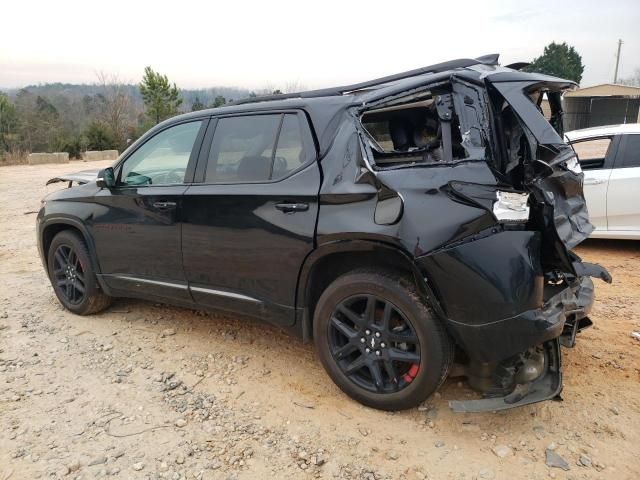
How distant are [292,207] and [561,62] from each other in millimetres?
50337

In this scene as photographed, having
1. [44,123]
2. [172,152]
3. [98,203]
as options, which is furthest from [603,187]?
[44,123]

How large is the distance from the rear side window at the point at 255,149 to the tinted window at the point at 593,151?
4.41 m

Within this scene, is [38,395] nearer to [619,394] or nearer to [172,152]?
[172,152]

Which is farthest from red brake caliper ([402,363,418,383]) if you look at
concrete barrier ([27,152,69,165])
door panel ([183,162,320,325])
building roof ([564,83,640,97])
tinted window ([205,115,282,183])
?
concrete barrier ([27,152,69,165])

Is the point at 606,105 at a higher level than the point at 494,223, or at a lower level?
higher

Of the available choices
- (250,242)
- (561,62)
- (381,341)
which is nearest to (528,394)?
(381,341)

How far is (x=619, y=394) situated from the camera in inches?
117

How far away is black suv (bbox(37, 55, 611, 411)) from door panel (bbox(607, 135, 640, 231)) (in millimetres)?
3037

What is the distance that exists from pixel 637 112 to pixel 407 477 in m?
27.5

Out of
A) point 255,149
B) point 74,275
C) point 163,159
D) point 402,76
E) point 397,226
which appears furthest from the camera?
point 74,275

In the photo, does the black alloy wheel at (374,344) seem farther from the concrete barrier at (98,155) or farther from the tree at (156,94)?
the tree at (156,94)

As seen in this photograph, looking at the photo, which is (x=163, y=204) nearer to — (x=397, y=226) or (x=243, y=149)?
(x=243, y=149)

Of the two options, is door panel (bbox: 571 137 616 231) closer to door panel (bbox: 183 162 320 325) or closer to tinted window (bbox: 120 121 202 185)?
door panel (bbox: 183 162 320 325)

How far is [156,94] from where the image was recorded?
37219mm
